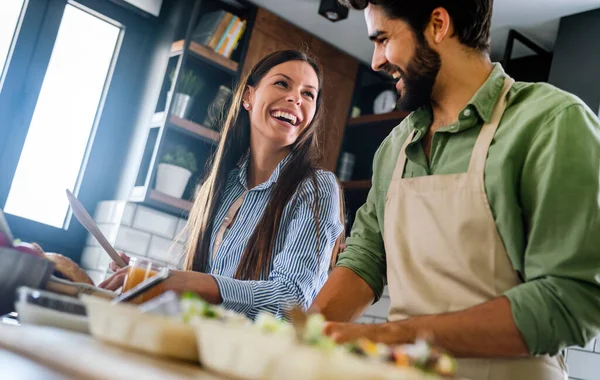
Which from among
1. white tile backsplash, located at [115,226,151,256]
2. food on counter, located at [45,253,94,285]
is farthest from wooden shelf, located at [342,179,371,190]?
food on counter, located at [45,253,94,285]

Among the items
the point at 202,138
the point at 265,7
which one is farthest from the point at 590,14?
the point at 202,138

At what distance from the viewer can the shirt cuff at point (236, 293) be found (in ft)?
5.47

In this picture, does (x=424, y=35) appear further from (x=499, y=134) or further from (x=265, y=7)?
(x=265, y=7)

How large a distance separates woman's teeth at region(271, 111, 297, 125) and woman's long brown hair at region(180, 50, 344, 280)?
5 cm

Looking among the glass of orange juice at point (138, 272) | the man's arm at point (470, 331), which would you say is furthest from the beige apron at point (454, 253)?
the glass of orange juice at point (138, 272)

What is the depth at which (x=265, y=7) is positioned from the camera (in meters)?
4.21

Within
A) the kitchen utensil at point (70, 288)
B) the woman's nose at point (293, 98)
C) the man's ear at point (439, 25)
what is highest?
the man's ear at point (439, 25)

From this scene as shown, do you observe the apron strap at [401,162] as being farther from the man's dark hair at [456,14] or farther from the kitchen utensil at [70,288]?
the kitchen utensil at [70,288]

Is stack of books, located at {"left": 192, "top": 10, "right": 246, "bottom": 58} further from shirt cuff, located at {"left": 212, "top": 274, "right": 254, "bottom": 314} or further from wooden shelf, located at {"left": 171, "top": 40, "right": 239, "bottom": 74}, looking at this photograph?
shirt cuff, located at {"left": 212, "top": 274, "right": 254, "bottom": 314}

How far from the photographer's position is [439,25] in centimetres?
165

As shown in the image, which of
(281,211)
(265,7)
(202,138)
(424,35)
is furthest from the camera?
(265,7)

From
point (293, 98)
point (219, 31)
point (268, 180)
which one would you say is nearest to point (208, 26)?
point (219, 31)

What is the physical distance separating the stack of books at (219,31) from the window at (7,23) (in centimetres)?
91

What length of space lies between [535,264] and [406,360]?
0.63 metres
